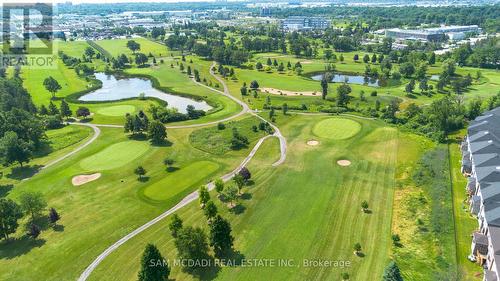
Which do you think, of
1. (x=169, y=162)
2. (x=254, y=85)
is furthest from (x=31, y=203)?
(x=254, y=85)

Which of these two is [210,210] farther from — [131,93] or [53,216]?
[131,93]

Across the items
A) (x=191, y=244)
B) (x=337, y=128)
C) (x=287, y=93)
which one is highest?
(x=287, y=93)

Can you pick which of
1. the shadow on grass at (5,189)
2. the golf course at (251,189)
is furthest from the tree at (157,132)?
the shadow on grass at (5,189)

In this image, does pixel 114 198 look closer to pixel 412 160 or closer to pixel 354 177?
pixel 354 177

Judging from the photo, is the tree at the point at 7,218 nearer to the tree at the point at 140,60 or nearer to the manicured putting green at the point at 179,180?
the manicured putting green at the point at 179,180

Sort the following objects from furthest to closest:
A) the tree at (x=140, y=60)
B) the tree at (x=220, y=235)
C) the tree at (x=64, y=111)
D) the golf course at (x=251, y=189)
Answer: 1. the tree at (x=140, y=60)
2. the tree at (x=64, y=111)
3. the golf course at (x=251, y=189)
4. the tree at (x=220, y=235)

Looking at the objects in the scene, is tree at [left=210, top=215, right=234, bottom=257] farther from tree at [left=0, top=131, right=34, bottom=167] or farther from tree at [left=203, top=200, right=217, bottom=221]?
tree at [left=0, top=131, right=34, bottom=167]

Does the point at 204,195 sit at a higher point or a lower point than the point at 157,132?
lower
